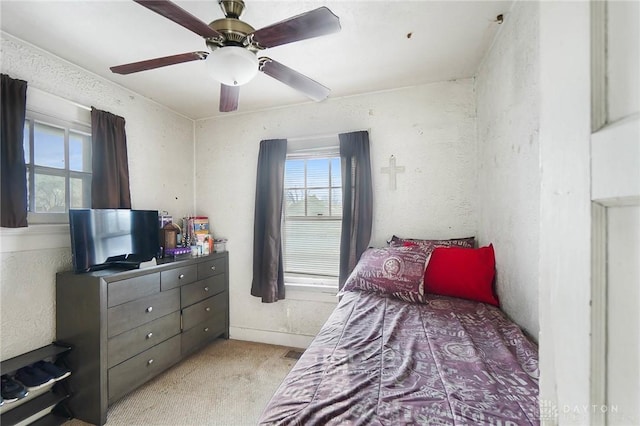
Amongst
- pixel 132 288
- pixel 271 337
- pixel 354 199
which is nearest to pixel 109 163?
pixel 132 288

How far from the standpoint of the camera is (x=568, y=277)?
396 mm

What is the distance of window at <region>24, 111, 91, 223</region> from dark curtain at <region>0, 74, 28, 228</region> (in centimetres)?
14

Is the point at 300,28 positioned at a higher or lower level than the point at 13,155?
higher

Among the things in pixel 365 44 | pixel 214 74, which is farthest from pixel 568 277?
pixel 365 44

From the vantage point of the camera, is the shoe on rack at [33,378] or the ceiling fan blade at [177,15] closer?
the ceiling fan blade at [177,15]

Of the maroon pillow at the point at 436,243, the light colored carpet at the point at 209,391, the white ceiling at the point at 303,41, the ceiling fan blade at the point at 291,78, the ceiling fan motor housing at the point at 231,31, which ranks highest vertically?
the white ceiling at the point at 303,41

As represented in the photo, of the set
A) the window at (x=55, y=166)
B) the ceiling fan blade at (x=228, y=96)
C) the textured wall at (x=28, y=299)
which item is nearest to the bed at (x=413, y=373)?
the ceiling fan blade at (x=228, y=96)

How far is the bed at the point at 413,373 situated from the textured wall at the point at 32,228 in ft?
6.84

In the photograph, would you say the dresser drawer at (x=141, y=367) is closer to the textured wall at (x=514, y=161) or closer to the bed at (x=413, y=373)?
the bed at (x=413, y=373)

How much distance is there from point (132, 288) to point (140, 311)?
0.68 feet

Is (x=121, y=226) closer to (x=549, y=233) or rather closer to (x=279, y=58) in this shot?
(x=279, y=58)

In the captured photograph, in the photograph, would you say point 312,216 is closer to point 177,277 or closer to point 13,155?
point 177,277

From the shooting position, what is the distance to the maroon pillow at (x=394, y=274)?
1.75 metres

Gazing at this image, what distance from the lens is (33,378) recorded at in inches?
67.3
